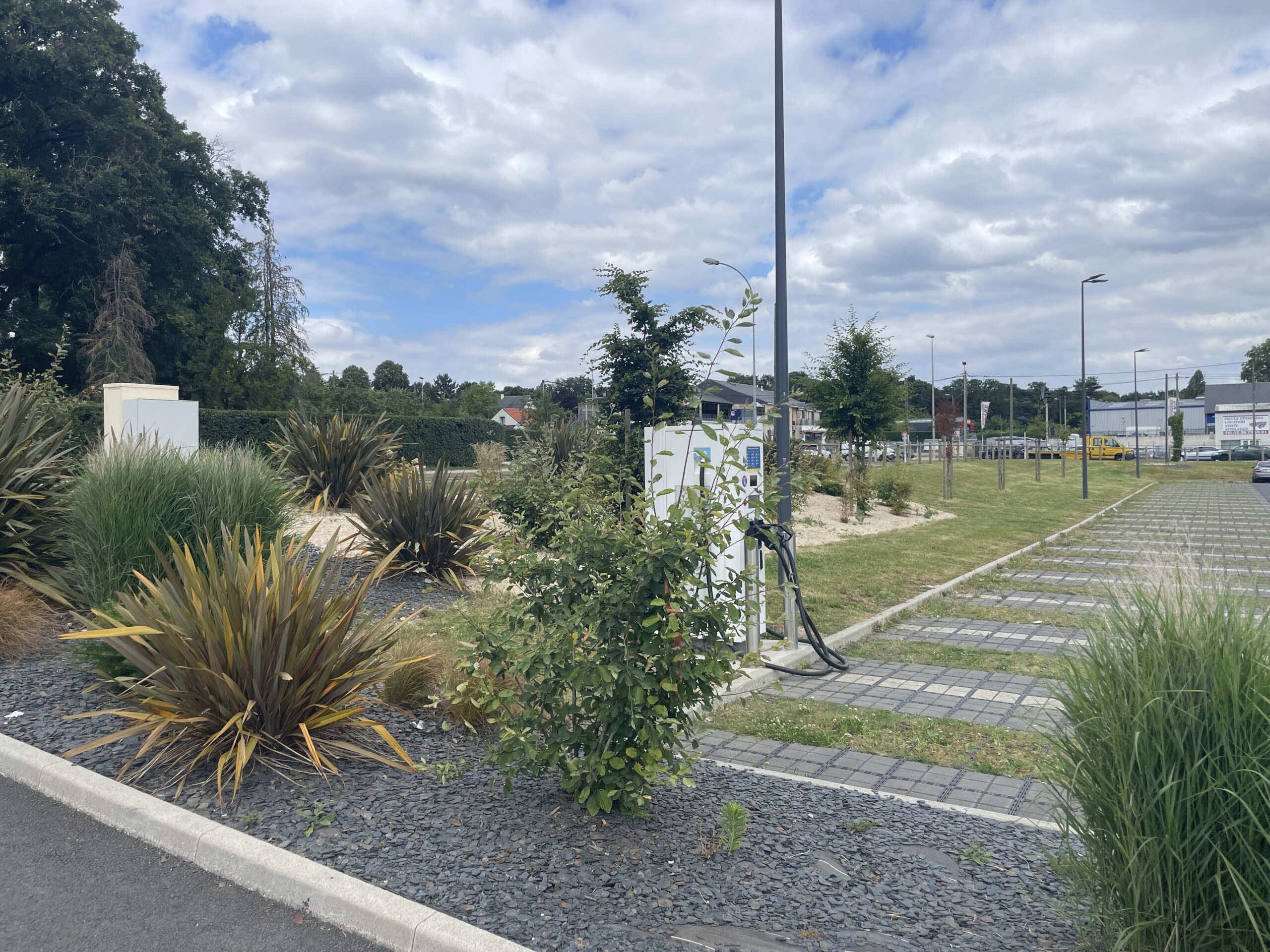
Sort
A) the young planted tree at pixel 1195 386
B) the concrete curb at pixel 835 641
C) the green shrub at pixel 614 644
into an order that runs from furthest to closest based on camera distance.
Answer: the young planted tree at pixel 1195 386 → the concrete curb at pixel 835 641 → the green shrub at pixel 614 644

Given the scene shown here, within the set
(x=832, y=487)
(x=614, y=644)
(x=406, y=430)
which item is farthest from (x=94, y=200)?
(x=614, y=644)

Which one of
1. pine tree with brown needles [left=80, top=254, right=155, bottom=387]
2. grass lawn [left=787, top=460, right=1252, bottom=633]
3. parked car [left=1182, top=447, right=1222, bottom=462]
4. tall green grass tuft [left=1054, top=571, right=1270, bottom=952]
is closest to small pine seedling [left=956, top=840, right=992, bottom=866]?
tall green grass tuft [left=1054, top=571, right=1270, bottom=952]

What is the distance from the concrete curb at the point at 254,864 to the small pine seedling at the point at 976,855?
6.19 ft

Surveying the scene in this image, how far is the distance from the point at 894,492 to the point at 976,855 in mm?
18440

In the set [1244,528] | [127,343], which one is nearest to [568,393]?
[127,343]

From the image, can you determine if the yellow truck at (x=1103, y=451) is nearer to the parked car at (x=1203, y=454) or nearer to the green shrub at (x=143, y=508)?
the parked car at (x=1203, y=454)

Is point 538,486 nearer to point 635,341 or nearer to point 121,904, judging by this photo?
point 121,904

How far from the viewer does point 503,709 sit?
3994 millimetres

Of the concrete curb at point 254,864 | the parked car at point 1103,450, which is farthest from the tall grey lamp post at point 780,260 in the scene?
the parked car at point 1103,450

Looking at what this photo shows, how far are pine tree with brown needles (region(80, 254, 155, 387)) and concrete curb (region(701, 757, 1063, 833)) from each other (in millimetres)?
28138

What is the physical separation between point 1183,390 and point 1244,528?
149947 millimetres

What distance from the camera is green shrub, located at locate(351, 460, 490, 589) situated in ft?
29.0

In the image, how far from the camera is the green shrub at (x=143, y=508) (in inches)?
234

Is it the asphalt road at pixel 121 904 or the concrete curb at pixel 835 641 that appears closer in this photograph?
the asphalt road at pixel 121 904
